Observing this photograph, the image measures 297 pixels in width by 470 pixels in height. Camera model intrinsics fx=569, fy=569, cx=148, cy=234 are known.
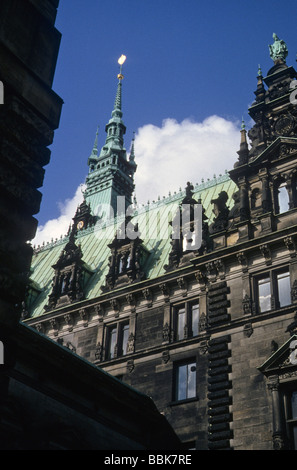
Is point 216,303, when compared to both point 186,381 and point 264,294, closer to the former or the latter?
point 264,294

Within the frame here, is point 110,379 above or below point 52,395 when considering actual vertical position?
above

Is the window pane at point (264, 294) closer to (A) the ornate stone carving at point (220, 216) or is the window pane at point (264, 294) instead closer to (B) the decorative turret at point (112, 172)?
(A) the ornate stone carving at point (220, 216)

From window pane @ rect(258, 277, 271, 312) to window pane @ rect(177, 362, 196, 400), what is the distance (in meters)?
4.33

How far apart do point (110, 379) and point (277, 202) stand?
39.5ft

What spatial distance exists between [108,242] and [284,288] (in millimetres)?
17587

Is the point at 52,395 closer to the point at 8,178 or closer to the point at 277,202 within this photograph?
the point at 8,178

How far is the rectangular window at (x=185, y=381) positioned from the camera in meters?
26.3

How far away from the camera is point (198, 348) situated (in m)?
26.9

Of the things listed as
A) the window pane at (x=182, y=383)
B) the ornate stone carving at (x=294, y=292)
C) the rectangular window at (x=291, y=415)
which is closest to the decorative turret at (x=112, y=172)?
the window pane at (x=182, y=383)

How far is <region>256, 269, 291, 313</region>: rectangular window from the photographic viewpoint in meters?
25.4

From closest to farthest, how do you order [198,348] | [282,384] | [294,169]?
[282,384], [198,348], [294,169]

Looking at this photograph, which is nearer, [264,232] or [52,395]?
[52,395]

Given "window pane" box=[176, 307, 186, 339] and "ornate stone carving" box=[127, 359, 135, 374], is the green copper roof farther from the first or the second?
"ornate stone carving" box=[127, 359, 135, 374]
